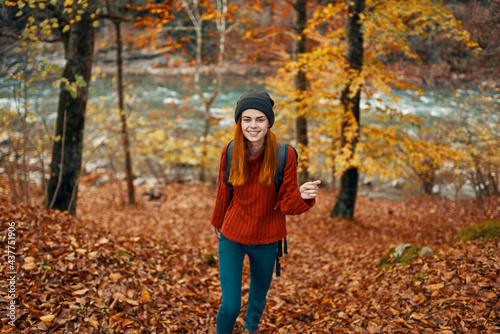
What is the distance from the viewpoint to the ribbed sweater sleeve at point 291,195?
231 cm

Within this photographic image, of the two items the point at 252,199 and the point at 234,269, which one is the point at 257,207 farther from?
the point at 234,269

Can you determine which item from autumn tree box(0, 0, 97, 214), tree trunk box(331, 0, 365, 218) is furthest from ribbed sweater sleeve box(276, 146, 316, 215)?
tree trunk box(331, 0, 365, 218)

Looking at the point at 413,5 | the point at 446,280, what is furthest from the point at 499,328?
the point at 413,5

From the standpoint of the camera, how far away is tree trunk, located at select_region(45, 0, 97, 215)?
5113 mm

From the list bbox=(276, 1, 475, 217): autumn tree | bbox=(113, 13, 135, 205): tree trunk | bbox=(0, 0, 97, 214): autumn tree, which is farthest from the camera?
bbox=(113, 13, 135, 205): tree trunk

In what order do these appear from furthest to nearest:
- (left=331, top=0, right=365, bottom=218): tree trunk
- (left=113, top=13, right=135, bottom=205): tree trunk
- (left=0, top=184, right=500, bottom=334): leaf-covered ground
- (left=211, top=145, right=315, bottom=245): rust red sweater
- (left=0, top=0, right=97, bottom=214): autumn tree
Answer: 1. (left=113, top=13, right=135, bottom=205): tree trunk
2. (left=331, top=0, right=365, bottom=218): tree trunk
3. (left=0, top=0, right=97, bottom=214): autumn tree
4. (left=0, top=184, right=500, bottom=334): leaf-covered ground
5. (left=211, top=145, right=315, bottom=245): rust red sweater

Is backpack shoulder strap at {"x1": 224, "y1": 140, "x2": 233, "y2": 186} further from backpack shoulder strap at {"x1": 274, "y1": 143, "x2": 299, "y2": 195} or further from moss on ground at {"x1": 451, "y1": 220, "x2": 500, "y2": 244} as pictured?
moss on ground at {"x1": 451, "y1": 220, "x2": 500, "y2": 244}

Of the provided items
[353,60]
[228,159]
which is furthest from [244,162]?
[353,60]

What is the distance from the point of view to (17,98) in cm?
477

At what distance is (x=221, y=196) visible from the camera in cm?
258

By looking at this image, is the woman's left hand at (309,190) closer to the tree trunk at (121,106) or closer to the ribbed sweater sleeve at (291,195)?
the ribbed sweater sleeve at (291,195)

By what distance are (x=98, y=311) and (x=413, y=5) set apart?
21.9 ft

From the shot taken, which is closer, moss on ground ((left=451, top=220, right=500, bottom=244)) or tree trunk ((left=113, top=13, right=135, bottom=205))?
moss on ground ((left=451, top=220, right=500, bottom=244))

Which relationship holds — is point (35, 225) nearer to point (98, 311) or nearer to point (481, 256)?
point (98, 311)
